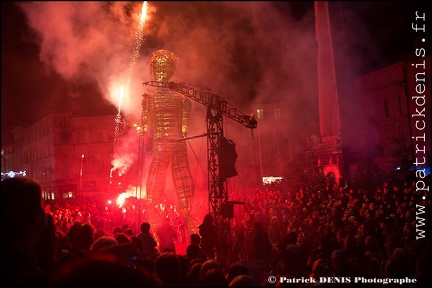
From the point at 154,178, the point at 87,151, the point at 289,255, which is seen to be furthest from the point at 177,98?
the point at 87,151

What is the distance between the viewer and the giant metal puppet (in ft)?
47.8

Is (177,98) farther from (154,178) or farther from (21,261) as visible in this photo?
(21,261)

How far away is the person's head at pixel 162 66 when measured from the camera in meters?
14.5

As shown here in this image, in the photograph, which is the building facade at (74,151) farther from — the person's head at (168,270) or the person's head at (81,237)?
the person's head at (168,270)

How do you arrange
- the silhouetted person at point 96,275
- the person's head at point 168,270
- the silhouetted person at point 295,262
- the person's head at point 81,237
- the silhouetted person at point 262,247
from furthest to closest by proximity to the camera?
the silhouetted person at point 262,247, the silhouetted person at point 295,262, the person's head at point 81,237, the person's head at point 168,270, the silhouetted person at point 96,275

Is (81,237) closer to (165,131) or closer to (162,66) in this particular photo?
(165,131)

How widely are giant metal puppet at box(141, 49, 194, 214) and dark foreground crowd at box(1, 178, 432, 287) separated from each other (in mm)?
3237

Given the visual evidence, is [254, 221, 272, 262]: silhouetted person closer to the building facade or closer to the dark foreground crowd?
the dark foreground crowd

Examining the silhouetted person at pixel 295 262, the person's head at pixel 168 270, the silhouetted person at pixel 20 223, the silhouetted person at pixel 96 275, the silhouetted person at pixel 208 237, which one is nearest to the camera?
the silhouetted person at pixel 96 275

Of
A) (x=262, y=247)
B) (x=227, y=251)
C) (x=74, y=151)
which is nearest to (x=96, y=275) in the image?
(x=262, y=247)

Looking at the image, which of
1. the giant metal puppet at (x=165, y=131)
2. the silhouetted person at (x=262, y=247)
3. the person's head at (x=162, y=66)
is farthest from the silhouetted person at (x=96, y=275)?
the person's head at (x=162, y=66)

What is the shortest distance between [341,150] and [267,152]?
19664mm

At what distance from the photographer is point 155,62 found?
14609mm

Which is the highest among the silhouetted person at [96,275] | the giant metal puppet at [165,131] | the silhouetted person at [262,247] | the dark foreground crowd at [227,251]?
the giant metal puppet at [165,131]
